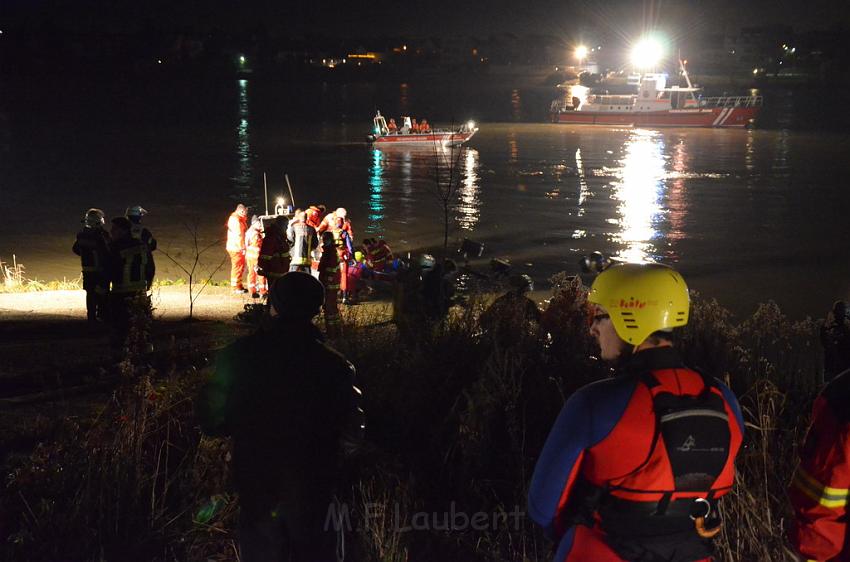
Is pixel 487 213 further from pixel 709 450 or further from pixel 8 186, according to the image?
pixel 709 450

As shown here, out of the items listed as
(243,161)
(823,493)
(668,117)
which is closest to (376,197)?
(243,161)

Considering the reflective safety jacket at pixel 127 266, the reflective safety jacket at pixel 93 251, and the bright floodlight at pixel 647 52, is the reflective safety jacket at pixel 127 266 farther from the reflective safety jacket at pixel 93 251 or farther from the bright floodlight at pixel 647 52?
the bright floodlight at pixel 647 52

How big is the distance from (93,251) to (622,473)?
7.43 metres

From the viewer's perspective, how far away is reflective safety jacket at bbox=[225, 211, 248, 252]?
13.5 m

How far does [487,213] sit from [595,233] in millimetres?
4670

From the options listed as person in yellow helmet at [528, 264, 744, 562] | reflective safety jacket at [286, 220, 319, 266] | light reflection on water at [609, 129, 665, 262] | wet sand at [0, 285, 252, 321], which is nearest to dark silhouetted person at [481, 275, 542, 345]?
person in yellow helmet at [528, 264, 744, 562]

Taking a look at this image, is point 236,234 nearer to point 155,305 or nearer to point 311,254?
point 311,254

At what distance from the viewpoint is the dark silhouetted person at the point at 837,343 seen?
5.74 meters

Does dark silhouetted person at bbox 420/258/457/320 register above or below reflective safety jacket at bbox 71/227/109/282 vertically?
below

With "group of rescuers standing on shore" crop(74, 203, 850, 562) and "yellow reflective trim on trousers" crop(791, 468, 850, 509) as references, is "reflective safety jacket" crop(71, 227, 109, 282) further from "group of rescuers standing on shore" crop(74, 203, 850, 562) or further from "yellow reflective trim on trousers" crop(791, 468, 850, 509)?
"yellow reflective trim on trousers" crop(791, 468, 850, 509)

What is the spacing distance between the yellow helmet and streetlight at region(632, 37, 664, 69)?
74.0m

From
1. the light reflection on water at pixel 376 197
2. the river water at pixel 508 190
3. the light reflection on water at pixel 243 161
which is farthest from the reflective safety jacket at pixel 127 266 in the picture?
the light reflection on water at pixel 243 161

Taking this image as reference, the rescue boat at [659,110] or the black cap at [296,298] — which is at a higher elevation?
the rescue boat at [659,110]

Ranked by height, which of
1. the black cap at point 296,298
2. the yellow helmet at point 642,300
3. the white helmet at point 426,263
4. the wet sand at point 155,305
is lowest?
the wet sand at point 155,305
